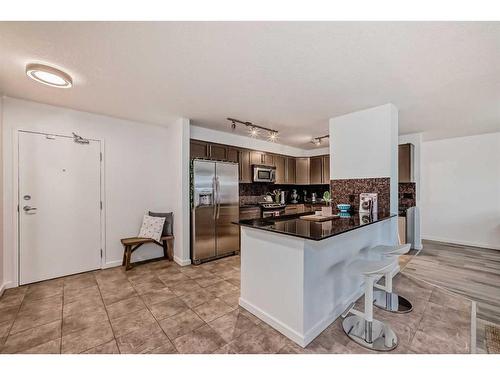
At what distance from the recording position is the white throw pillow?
144 inches

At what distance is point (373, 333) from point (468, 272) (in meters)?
2.63

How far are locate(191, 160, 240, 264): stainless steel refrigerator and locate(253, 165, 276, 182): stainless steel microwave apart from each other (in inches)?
32.3

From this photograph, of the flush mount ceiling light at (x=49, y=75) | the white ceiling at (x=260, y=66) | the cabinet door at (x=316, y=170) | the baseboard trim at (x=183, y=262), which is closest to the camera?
the white ceiling at (x=260, y=66)

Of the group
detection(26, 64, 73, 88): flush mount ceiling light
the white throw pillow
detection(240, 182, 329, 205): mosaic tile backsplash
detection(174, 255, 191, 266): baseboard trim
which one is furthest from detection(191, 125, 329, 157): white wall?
detection(174, 255, 191, 266): baseboard trim

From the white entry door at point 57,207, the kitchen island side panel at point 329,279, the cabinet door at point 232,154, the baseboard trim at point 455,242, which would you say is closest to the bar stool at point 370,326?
the kitchen island side panel at point 329,279

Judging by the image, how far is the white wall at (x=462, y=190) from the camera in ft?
14.7

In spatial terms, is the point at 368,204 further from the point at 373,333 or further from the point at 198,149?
the point at 198,149

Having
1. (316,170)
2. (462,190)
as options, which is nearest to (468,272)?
(462,190)

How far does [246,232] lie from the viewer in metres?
2.32

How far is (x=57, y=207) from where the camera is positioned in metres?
3.12

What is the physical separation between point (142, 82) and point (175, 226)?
2.33m

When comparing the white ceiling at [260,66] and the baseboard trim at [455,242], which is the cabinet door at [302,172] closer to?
the white ceiling at [260,66]

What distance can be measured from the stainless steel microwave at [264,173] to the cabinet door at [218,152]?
2.74 feet
